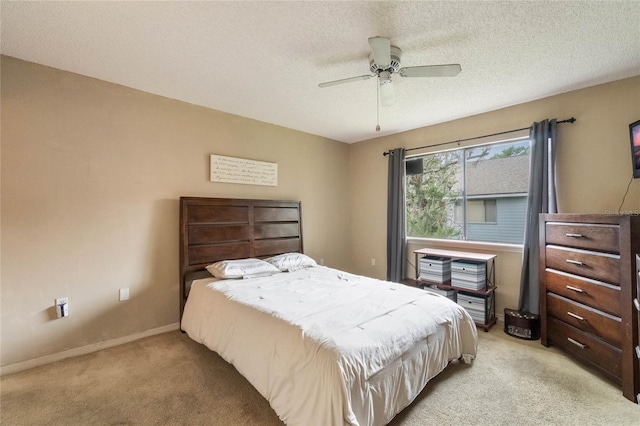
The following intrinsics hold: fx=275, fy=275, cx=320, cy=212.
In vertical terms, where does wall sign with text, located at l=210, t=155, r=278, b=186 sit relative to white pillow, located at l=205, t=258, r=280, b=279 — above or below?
above

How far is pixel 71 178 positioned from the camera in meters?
2.51

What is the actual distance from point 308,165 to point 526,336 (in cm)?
348

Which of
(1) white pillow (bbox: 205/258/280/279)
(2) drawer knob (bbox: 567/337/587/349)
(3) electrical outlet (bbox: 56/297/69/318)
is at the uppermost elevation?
(1) white pillow (bbox: 205/258/280/279)

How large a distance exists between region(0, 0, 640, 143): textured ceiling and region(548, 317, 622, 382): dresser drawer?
230 centimetres

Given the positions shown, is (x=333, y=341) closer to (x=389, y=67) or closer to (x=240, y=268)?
(x=240, y=268)

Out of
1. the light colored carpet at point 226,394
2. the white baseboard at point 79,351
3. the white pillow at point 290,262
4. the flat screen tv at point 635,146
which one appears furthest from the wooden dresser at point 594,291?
the white baseboard at point 79,351

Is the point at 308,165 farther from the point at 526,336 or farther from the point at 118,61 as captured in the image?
the point at 526,336

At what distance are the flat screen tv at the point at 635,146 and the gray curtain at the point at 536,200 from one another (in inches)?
24.0

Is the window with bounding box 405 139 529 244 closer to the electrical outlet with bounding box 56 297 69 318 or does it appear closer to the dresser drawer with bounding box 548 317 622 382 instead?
the dresser drawer with bounding box 548 317 622 382

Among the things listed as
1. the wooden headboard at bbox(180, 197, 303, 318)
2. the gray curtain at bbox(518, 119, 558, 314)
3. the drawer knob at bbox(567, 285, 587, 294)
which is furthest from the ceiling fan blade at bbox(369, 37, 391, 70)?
the drawer knob at bbox(567, 285, 587, 294)

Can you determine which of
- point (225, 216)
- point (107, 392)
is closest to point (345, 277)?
point (225, 216)

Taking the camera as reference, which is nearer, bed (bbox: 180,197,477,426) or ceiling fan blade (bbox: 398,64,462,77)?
bed (bbox: 180,197,477,426)

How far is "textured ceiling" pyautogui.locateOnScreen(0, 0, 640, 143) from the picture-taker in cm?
174

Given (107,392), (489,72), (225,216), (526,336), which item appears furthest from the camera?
(225,216)
